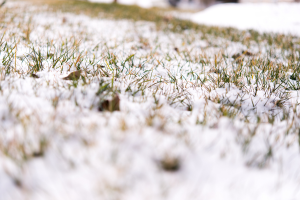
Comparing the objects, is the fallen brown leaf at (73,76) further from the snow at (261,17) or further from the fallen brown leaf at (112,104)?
the snow at (261,17)

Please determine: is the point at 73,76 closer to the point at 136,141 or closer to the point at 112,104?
the point at 112,104

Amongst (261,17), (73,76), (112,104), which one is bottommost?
(112,104)

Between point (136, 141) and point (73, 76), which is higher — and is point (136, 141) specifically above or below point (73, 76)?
below

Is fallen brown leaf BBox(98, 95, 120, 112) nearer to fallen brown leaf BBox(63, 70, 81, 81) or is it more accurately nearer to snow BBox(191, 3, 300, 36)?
fallen brown leaf BBox(63, 70, 81, 81)

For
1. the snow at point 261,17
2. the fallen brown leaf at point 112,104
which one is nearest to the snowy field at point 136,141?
the fallen brown leaf at point 112,104

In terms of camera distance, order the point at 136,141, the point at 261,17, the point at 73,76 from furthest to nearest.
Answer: the point at 261,17
the point at 73,76
the point at 136,141

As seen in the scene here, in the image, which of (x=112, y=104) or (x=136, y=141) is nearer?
(x=136, y=141)

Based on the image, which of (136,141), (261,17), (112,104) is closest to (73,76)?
(112,104)

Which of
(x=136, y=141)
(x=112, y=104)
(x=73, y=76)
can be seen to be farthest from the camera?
(x=73, y=76)
